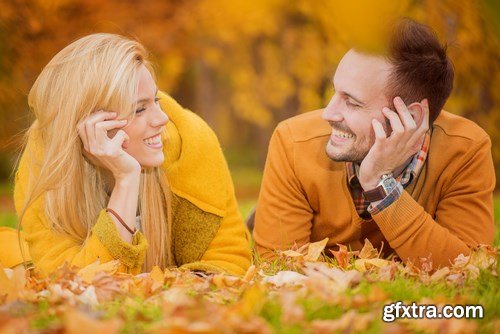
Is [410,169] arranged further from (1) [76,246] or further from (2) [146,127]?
(1) [76,246]

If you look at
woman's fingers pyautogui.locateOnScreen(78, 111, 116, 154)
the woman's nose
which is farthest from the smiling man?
woman's fingers pyautogui.locateOnScreen(78, 111, 116, 154)

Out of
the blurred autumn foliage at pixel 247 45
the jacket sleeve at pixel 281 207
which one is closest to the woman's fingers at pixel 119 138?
the jacket sleeve at pixel 281 207

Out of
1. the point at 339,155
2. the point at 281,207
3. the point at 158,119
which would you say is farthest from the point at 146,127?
the point at 339,155

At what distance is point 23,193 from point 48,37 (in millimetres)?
7122

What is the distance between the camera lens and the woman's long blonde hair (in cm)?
322

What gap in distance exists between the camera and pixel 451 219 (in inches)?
137

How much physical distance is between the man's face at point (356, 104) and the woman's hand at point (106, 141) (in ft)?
3.09

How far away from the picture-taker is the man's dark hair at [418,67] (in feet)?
11.3

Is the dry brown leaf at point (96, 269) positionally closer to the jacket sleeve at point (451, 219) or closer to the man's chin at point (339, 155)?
the man's chin at point (339, 155)

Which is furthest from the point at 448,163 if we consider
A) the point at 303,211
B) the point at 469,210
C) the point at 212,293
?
the point at 212,293

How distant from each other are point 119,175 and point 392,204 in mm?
1250

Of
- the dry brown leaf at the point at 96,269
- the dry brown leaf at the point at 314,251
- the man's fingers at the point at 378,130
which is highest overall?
the man's fingers at the point at 378,130

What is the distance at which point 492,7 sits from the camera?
1.17 meters

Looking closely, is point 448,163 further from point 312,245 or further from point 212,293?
point 212,293
